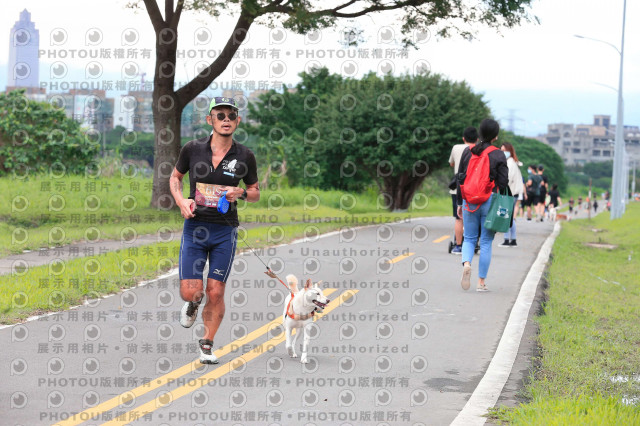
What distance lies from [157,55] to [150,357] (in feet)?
57.5

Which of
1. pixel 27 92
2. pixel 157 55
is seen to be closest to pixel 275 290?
pixel 157 55

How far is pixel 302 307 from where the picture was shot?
7.39 m

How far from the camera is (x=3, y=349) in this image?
7684mm

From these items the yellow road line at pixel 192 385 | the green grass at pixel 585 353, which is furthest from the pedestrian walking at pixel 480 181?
the yellow road line at pixel 192 385

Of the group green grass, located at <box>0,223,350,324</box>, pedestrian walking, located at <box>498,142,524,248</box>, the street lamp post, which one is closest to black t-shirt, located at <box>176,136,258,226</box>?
green grass, located at <box>0,223,350,324</box>

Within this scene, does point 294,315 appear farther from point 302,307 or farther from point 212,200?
point 212,200

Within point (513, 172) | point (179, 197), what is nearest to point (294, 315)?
point (179, 197)

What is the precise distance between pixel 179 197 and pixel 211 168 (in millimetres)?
345

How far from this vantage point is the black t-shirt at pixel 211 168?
709cm

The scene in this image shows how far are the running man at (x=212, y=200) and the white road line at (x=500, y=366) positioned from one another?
7.22ft

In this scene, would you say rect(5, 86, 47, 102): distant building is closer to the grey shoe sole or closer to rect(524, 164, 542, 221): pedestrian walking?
A: rect(524, 164, 542, 221): pedestrian walking

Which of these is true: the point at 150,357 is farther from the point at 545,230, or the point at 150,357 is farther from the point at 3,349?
the point at 545,230

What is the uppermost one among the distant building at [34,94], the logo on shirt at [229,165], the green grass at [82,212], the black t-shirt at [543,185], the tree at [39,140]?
the distant building at [34,94]

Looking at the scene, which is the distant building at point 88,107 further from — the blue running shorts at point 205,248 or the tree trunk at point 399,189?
the blue running shorts at point 205,248
